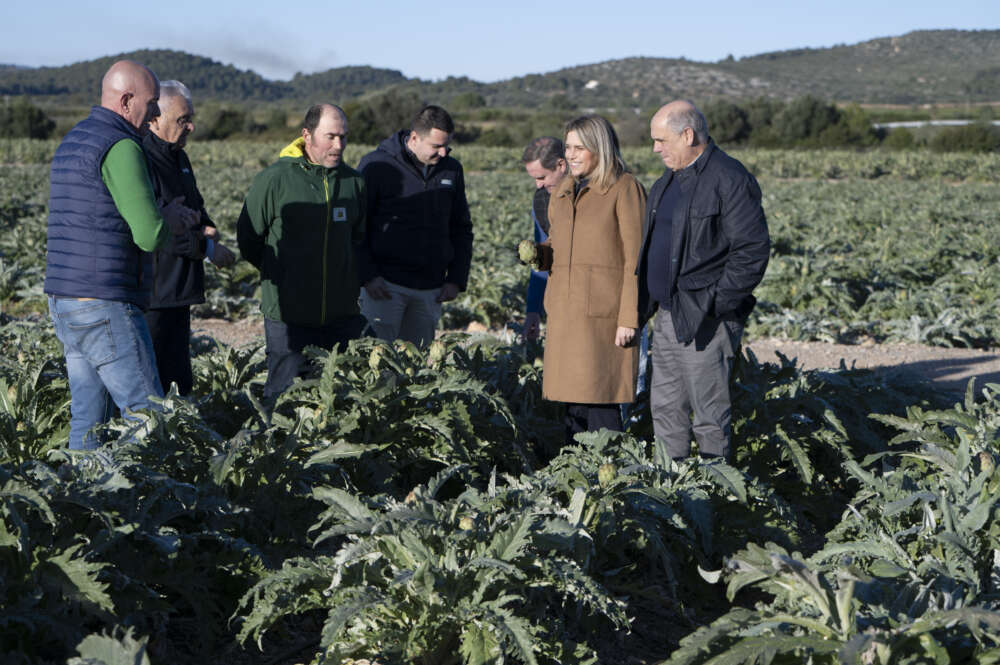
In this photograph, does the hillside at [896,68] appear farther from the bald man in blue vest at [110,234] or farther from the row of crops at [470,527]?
the bald man in blue vest at [110,234]

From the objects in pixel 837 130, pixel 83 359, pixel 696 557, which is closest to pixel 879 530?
pixel 696 557

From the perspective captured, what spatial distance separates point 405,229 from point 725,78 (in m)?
174

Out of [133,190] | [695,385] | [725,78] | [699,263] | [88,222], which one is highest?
[725,78]

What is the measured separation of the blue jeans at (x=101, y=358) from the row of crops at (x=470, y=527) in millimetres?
148

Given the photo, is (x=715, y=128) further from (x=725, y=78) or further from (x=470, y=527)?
(x=725, y=78)

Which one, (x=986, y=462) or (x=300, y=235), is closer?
(x=986, y=462)

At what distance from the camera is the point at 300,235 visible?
Answer: 4660 millimetres

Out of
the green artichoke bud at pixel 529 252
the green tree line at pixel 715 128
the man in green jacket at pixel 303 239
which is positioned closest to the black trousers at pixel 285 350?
the man in green jacket at pixel 303 239

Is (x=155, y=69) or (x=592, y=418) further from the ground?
(x=155, y=69)

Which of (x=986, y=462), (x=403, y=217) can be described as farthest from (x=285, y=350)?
(x=986, y=462)

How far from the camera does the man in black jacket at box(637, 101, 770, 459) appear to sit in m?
3.85

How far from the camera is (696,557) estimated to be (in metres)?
3.75

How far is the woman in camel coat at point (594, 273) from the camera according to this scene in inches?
165

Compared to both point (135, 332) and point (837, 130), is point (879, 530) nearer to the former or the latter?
point (135, 332)
